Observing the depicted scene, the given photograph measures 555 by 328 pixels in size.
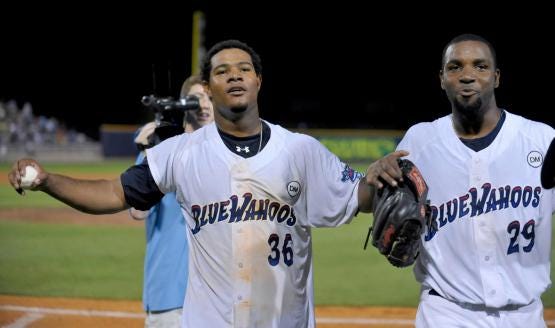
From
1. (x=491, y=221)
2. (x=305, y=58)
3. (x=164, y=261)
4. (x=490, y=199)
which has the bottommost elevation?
(x=164, y=261)

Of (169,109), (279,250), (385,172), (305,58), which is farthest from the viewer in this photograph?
(305,58)

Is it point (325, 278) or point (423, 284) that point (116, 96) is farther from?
point (423, 284)

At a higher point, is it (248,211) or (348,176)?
(348,176)

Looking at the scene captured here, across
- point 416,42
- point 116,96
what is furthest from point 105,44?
point 416,42

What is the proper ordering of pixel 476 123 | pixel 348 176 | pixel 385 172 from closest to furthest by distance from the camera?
1. pixel 385 172
2. pixel 348 176
3. pixel 476 123

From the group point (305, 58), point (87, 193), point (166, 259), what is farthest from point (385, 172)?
point (305, 58)

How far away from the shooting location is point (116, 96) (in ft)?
147

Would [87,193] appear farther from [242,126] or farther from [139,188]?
[242,126]

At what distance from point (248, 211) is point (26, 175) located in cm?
95

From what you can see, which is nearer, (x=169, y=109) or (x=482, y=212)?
(x=482, y=212)

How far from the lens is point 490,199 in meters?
3.35

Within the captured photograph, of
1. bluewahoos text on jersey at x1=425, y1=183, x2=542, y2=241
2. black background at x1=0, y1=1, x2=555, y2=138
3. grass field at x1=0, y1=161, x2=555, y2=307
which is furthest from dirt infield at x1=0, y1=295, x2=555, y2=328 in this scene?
black background at x1=0, y1=1, x2=555, y2=138

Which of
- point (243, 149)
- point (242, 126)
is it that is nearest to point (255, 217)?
point (243, 149)

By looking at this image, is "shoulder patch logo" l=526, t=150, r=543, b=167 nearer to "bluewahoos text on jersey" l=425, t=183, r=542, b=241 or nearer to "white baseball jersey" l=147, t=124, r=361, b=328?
"bluewahoos text on jersey" l=425, t=183, r=542, b=241
